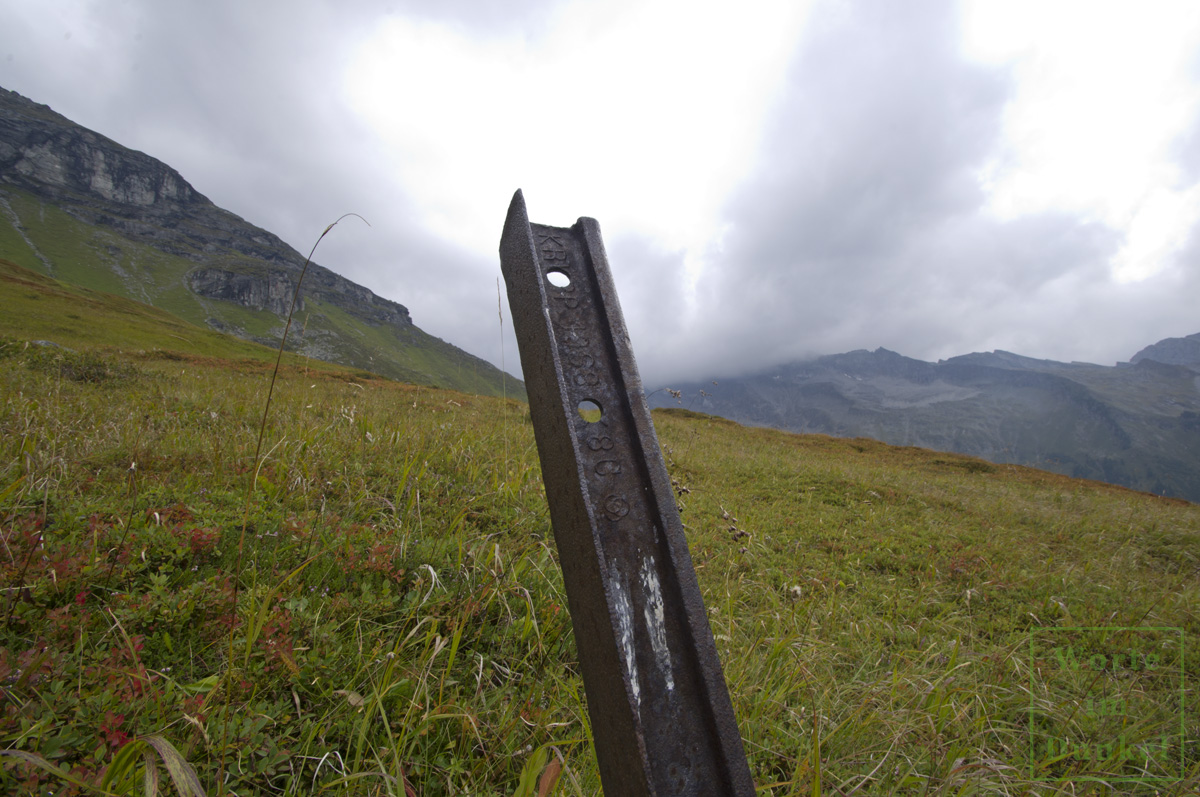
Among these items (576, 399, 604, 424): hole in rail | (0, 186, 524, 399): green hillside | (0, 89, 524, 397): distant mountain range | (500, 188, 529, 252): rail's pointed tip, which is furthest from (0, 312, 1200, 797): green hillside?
(0, 89, 524, 397): distant mountain range

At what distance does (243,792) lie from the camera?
1.34m

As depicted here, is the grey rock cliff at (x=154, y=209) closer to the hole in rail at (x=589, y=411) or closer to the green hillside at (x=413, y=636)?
the green hillside at (x=413, y=636)

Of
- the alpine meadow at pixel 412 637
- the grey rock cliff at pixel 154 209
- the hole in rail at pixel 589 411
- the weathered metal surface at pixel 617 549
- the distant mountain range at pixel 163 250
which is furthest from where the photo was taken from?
the grey rock cliff at pixel 154 209

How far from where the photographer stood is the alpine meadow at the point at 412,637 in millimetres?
1438

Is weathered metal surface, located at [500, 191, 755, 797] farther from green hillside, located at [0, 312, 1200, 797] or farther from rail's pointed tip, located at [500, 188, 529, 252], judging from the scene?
green hillside, located at [0, 312, 1200, 797]

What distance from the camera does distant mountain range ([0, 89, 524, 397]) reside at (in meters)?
109

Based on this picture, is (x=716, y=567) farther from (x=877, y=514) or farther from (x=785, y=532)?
(x=877, y=514)

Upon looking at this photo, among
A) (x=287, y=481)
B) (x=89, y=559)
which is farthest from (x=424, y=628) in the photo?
(x=287, y=481)

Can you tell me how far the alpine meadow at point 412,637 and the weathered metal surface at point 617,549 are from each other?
0.36 m

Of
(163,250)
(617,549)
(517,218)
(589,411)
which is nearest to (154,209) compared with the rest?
(163,250)

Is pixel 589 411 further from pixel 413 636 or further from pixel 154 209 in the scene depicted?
pixel 154 209

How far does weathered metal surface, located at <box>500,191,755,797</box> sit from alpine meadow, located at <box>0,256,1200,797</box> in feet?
1.17

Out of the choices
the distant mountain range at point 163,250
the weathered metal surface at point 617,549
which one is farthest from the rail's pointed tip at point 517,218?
the distant mountain range at point 163,250

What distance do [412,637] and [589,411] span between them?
139 centimetres
